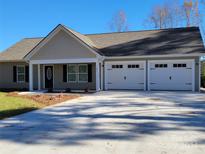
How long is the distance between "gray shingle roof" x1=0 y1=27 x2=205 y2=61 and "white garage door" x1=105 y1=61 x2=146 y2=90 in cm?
94

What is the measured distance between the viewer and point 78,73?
18953 millimetres

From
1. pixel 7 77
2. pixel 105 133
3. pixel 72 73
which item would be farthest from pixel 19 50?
pixel 105 133

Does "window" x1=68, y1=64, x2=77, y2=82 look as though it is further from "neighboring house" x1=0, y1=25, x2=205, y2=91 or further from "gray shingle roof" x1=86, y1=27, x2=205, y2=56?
"gray shingle roof" x1=86, y1=27, x2=205, y2=56

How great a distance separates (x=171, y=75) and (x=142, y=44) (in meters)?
3.52

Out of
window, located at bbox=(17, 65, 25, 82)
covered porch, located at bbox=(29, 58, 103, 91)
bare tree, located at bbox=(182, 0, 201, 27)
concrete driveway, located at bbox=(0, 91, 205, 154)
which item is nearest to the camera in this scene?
concrete driveway, located at bbox=(0, 91, 205, 154)

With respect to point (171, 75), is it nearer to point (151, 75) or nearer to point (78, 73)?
point (151, 75)

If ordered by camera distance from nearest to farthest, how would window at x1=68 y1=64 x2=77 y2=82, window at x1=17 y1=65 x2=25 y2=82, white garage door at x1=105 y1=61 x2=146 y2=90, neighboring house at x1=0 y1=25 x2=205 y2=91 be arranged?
1. neighboring house at x1=0 y1=25 x2=205 y2=91
2. white garage door at x1=105 y1=61 x2=146 y2=90
3. window at x1=68 y1=64 x2=77 y2=82
4. window at x1=17 y1=65 x2=25 y2=82

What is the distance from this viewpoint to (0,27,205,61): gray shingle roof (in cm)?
1677

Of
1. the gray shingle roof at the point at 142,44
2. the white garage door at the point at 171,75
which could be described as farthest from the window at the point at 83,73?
the white garage door at the point at 171,75

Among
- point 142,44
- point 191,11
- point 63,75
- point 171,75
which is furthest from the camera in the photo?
point 191,11

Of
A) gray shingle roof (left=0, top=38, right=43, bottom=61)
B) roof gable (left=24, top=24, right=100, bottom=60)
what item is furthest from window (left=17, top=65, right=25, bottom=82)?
roof gable (left=24, top=24, right=100, bottom=60)

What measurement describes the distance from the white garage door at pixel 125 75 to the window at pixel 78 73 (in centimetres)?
178

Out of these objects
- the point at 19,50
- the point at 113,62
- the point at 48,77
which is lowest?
the point at 48,77

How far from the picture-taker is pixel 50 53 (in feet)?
59.5
